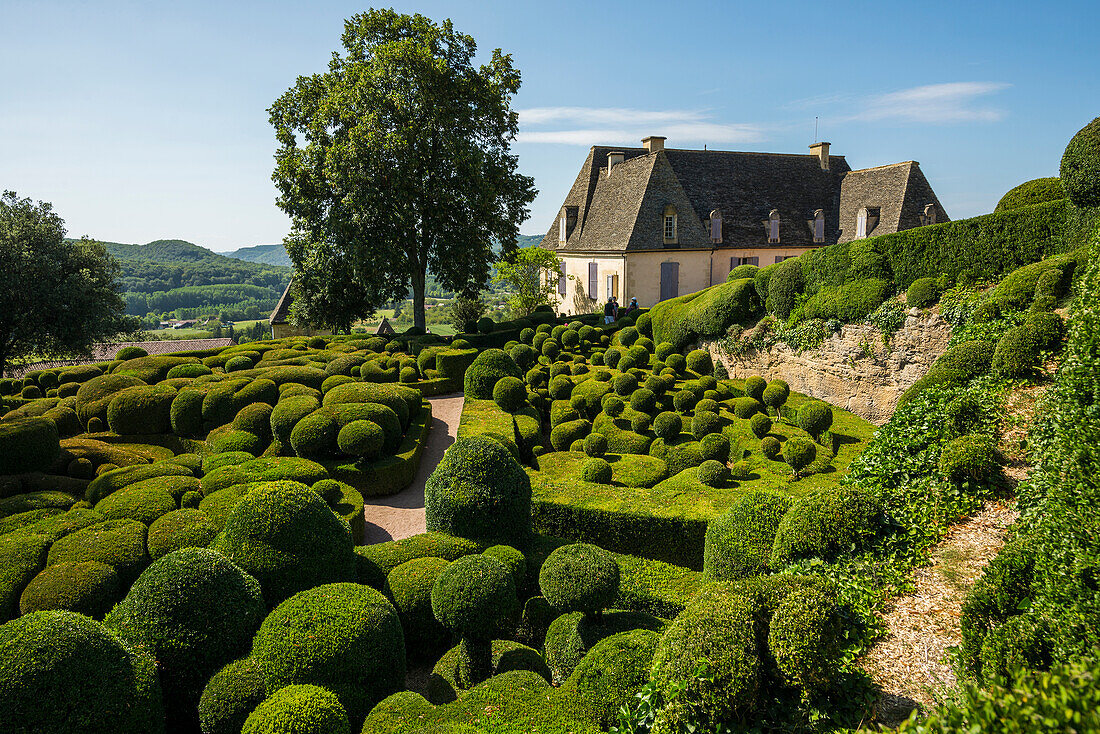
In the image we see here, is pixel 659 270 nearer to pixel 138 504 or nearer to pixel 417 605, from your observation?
pixel 417 605

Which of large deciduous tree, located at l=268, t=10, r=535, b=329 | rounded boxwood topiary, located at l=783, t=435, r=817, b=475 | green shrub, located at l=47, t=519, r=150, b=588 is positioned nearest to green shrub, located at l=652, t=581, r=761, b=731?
green shrub, located at l=47, t=519, r=150, b=588

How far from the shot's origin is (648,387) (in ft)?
61.5

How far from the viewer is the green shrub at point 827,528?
744 cm

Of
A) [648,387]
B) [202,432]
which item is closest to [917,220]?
[648,387]

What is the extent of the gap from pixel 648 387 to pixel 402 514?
8.59 m

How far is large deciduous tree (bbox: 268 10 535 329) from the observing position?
27188mm

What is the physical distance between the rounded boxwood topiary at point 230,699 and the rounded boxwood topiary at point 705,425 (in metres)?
12.2

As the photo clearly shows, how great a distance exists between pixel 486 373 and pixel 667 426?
686 cm

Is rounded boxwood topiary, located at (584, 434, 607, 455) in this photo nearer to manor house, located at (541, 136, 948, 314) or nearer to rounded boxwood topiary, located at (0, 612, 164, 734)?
rounded boxwood topiary, located at (0, 612, 164, 734)

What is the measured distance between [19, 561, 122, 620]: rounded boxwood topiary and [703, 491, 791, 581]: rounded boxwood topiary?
8778mm

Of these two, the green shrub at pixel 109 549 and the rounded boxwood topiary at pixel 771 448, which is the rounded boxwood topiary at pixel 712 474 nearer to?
the rounded boxwood topiary at pixel 771 448

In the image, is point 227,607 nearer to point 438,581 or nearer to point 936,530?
point 438,581

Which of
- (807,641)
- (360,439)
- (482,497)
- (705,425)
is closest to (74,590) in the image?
(482,497)

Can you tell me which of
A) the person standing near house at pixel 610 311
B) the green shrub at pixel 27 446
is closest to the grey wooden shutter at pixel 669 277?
the person standing near house at pixel 610 311
